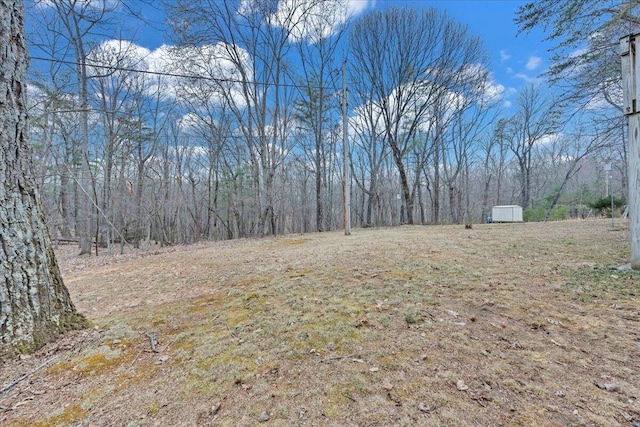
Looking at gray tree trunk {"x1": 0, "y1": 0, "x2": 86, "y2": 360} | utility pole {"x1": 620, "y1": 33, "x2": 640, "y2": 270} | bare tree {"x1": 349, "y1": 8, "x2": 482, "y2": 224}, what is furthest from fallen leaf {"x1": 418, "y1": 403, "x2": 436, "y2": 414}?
bare tree {"x1": 349, "y1": 8, "x2": 482, "y2": 224}

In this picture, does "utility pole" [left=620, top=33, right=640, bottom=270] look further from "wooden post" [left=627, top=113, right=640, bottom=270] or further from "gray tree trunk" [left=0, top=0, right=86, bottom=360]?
"gray tree trunk" [left=0, top=0, right=86, bottom=360]

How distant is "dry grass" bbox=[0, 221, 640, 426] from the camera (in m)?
1.39

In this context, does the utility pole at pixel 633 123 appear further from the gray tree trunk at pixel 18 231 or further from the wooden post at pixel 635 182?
the gray tree trunk at pixel 18 231

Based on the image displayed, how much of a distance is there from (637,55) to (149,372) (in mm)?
6316

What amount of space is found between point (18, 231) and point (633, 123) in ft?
21.6

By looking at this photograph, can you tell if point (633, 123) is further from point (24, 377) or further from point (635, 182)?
point (24, 377)

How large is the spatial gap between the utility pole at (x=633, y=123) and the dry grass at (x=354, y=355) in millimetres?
677

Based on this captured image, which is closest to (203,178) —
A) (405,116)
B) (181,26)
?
(181,26)

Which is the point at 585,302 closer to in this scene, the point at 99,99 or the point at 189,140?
the point at 99,99

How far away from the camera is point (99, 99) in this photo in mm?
11898

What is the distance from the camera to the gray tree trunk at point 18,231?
1857 millimetres

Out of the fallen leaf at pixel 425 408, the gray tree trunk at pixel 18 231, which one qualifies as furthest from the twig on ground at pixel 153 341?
the fallen leaf at pixel 425 408

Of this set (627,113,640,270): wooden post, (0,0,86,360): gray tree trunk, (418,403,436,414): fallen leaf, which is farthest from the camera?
(627,113,640,270): wooden post

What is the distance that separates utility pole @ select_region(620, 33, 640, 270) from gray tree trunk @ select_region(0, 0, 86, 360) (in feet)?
20.6
